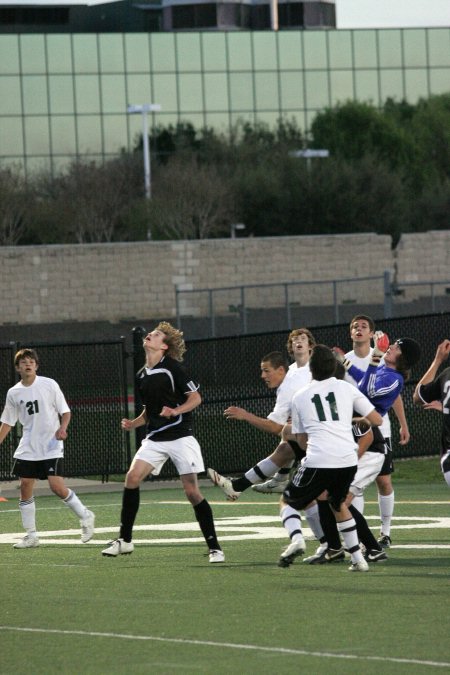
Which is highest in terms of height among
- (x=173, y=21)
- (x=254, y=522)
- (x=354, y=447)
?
(x=173, y=21)

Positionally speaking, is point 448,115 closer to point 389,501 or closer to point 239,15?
point 239,15

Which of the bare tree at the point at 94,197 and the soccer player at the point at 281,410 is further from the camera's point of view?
the bare tree at the point at 94,197

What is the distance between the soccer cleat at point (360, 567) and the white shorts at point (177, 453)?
1638mm

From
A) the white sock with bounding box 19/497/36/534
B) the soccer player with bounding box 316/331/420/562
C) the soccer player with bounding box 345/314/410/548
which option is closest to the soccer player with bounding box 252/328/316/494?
the soccer player with bounding box 316/331/420/562

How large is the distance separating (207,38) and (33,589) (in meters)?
72.2

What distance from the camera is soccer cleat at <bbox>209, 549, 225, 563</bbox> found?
1238 centimetres

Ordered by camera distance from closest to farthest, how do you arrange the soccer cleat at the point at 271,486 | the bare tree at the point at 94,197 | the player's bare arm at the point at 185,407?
the player's bare arm at the point at 185,407 < the soccer cleat at the point at 271,486 < the bare tree at the point at 94,197

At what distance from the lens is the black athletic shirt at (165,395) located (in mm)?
12578

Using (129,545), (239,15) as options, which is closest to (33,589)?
(129,545)

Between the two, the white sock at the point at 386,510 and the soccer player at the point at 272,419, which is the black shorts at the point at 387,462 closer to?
the white sock at the point at 386,510

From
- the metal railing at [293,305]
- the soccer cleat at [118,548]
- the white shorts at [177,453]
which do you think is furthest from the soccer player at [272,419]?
the metal railing at [293,305]

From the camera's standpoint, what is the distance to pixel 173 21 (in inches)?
3290

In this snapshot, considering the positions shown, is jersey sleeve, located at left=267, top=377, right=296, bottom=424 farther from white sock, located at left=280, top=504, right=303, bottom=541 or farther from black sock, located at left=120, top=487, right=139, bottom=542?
black sock, located at left=120, top=487, right=139, bottom=542

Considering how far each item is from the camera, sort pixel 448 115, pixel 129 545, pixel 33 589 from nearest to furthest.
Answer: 1. pixel 33 589
2. pixel 129 545
3. pixel 448 115
